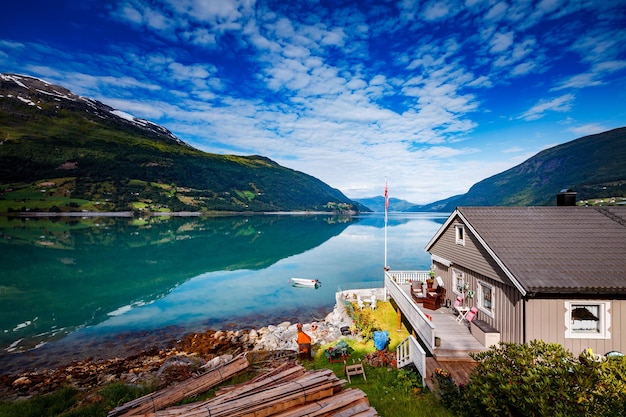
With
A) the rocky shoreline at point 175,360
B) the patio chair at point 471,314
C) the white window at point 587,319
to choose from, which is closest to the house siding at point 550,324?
the white window at point 587,319

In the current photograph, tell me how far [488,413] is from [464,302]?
10127 millimetres

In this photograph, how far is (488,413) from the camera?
720 centimetres

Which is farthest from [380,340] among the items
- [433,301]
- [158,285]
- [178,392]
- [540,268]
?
[158,285]

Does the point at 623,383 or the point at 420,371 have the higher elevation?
the point at 623,383

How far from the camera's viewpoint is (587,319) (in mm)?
11508

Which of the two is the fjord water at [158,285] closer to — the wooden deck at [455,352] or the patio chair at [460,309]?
the patio chair at [460,309]

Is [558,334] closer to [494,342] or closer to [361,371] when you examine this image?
[494,342]

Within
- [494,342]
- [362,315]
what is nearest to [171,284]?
[362,315]

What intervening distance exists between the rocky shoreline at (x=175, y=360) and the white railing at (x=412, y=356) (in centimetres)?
566

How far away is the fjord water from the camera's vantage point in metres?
24.4

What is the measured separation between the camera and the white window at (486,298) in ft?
44.8

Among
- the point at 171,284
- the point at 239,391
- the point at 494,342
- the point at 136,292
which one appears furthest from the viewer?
the point at 171,284

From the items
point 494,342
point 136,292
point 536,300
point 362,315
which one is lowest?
point 136,292

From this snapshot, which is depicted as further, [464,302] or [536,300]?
[464,302]
